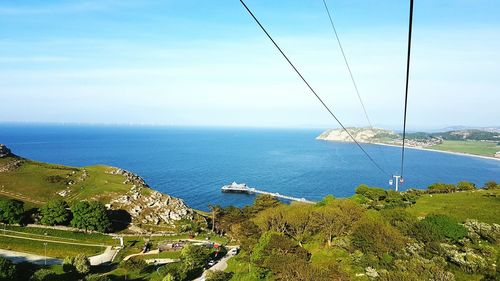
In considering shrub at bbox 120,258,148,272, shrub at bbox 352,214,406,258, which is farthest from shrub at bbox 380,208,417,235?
shrub at bbox 120,258,148,272

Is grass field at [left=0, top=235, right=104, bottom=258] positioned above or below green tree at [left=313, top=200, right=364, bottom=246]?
below

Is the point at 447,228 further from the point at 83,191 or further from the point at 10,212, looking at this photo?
the point at 83,191

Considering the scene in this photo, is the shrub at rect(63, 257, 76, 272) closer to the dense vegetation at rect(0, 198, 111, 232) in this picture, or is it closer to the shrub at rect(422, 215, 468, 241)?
the dense vegetation at rect(0, 198, 111, 232)

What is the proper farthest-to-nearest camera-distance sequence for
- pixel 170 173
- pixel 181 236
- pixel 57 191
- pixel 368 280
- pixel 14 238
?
pixel 170 173 → pixel 57 191 → pixel 181 236 → pixel 14 238 → pixel 368 280

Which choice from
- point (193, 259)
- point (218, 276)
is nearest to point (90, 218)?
point (193, 259)

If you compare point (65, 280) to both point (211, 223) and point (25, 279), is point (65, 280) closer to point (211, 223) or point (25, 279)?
point (25, 279)

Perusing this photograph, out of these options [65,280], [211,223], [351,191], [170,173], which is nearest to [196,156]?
[170,173]
